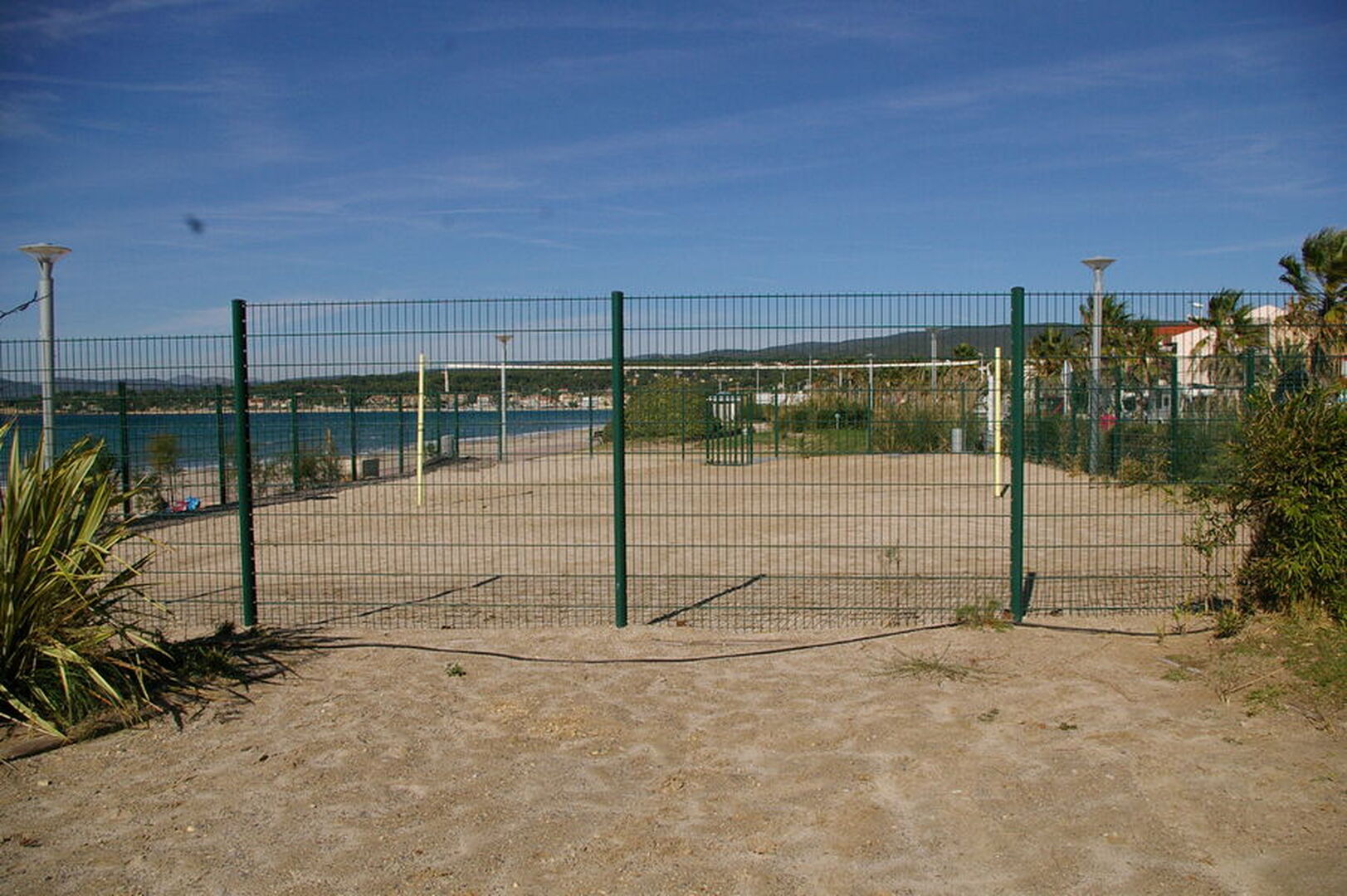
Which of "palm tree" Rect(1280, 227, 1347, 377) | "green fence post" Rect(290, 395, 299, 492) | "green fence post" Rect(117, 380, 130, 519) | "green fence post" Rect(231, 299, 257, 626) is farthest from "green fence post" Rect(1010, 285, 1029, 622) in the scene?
"palm tree" Rect(1280, 227, 1347, 377)

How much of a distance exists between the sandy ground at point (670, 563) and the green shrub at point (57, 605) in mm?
2144

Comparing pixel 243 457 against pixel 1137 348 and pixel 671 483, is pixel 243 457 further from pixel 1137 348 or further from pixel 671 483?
pixel 1137 348

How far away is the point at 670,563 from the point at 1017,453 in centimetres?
449

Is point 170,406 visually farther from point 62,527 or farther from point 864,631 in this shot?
point 864,631

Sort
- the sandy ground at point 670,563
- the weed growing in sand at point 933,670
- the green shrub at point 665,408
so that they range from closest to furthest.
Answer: the weed growing in sand at point 933,670 < the sandy ground at point 670,563 < the green shrub at point 665,408

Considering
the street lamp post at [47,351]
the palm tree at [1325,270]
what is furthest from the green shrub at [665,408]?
the palm tree at [1325,270]

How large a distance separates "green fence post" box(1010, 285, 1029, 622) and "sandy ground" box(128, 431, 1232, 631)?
0.45m

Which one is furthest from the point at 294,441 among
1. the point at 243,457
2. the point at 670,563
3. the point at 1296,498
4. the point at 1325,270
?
the point at 1325,270

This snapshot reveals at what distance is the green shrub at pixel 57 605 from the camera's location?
5945 millimetres

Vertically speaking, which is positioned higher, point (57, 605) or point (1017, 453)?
point (1017, 453)

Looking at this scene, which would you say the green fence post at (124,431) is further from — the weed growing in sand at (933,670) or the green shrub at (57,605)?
the weed growing in sand at (933,670)

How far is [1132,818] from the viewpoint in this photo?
4.66m

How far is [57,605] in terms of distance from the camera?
6109 millimetres

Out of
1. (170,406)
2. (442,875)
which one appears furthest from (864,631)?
(170,406)
